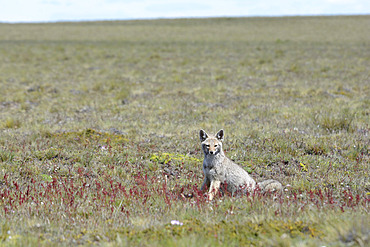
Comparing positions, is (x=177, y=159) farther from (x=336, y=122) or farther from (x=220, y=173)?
(x=336, y=122)

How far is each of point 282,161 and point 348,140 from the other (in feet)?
7.79

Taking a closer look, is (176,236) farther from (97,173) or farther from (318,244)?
(97,173)

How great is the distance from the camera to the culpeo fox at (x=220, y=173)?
19.2ft

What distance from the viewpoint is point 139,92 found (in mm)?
17156

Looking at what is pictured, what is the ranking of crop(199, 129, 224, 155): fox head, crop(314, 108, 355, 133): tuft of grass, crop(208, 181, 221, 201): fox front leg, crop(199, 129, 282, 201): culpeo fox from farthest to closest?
1. crop(314, 108, 355, 133): tuft of grass
2. crop(199, 129, 282, 201): culpeo fox
3. crop(199, 129, 224, 155): fox head
4. crop(208, 181, 221, 201): fox front leg

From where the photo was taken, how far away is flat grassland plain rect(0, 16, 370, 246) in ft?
13.4

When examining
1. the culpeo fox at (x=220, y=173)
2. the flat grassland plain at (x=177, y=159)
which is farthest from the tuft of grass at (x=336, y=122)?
the culpeo fox at (x=220, y=173)

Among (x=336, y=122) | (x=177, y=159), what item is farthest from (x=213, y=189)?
(x=336, y=122)

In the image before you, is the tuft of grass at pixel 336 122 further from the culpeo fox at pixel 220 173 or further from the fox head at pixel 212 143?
the fox head at pixel 212 143

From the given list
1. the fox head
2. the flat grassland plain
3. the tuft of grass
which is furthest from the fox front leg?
the tuft of grass

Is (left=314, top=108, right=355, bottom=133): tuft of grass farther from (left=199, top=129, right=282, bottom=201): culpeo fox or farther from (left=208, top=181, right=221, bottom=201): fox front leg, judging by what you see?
(left=208, top=181, right=221, bottom=201): fox front leg

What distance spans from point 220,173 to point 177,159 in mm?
2173

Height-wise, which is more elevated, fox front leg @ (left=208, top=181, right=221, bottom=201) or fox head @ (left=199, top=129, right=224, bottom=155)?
fox head @ (left=199, top=129, right=224, bottom=155)

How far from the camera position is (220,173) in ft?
19.6
